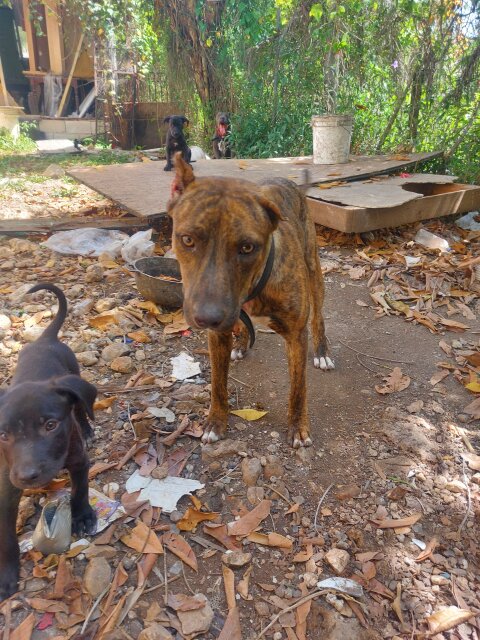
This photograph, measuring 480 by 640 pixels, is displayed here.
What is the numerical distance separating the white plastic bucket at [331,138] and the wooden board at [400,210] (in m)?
1.49

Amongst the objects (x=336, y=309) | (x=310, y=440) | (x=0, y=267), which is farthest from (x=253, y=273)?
(x=0, y=267)

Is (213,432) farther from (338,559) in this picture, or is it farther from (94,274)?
(94,274)

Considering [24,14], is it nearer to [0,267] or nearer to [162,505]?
[0,267]

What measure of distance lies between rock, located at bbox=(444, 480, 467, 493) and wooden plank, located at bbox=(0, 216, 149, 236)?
544 centimetres

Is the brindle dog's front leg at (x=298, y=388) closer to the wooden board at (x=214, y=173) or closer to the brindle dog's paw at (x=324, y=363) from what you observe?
the brindle dog's paw at (x=324, y=363)

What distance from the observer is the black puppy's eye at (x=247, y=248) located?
8.40 feet

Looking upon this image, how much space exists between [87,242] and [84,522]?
15.0ft

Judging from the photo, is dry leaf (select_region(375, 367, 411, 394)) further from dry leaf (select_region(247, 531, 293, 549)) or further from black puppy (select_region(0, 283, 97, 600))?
black puppy (select_region(0, 283, 97, 600))

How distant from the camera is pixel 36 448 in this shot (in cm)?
221

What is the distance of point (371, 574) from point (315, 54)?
32.8ft

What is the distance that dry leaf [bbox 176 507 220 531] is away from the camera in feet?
9.11

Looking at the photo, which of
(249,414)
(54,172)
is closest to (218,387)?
(249,414)

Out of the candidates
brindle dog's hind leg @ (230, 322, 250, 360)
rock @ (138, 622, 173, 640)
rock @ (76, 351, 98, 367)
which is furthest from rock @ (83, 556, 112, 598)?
brindle dog's hind leg @ (230, 322, 250, 360)

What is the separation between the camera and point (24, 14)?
Answer: 1712 centimetres
